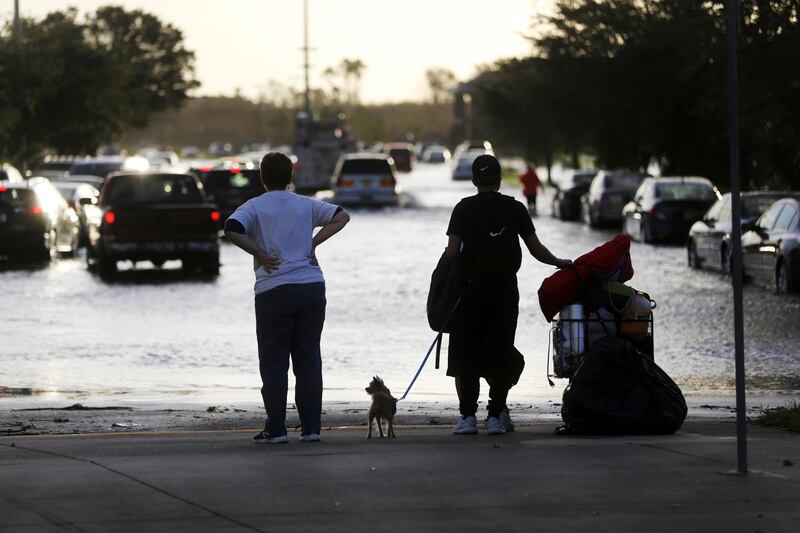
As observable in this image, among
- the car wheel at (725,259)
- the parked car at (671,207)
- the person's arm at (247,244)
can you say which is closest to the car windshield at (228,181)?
the parked car at (671,207)

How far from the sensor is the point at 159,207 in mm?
27109

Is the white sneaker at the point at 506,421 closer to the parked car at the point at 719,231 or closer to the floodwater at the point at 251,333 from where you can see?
the floodwater at the point at 251,333

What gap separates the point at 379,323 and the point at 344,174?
3154 cm

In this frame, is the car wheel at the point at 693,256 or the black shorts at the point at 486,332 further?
the car wheel at the point at 693,256

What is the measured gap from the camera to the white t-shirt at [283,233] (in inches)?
378

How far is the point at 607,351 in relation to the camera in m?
10.2

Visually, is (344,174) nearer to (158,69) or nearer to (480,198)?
(480,198)

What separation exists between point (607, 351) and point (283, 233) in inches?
79.3

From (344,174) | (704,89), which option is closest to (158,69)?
(344,174)

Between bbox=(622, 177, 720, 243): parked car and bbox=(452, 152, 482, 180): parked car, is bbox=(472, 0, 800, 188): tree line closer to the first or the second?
bbox=(622, 177, 720, 243): parked car

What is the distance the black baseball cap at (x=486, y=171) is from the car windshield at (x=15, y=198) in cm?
2096

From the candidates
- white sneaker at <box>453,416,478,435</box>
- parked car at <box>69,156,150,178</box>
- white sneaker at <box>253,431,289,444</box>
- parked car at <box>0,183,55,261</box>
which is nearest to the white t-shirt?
white sneaker at <box>253,431,289,444</box>

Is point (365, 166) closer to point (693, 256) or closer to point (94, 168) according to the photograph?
point (94, 168)

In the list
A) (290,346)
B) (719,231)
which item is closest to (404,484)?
(290,346)
